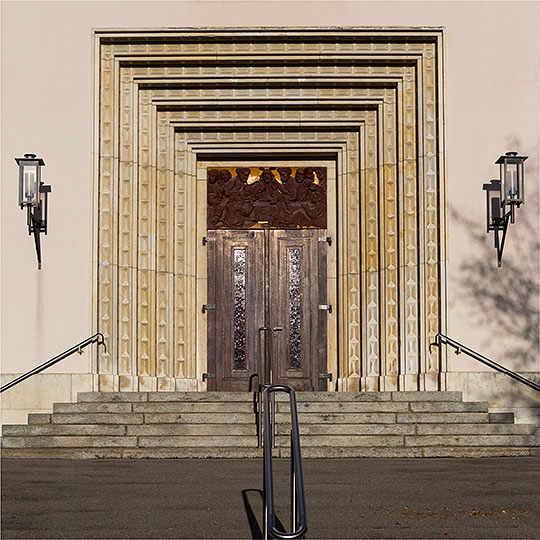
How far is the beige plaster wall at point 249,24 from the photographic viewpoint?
13.5 metres

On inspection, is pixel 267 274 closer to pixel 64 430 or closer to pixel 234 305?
pixel 234 305

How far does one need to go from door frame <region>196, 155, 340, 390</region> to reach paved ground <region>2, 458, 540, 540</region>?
465 centimetres

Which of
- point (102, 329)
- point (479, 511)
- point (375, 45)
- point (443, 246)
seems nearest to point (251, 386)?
point (102, 329)

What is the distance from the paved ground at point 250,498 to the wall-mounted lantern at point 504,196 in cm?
391

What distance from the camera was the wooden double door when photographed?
48.6 ft

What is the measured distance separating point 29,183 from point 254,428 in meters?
4.38

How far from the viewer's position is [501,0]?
1388cm

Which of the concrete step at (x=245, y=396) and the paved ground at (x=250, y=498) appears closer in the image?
the paved ground at (x=250, y=498)

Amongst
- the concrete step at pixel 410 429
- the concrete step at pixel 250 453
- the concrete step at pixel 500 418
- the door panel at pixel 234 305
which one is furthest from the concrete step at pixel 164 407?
the door panel at pixel 234 305

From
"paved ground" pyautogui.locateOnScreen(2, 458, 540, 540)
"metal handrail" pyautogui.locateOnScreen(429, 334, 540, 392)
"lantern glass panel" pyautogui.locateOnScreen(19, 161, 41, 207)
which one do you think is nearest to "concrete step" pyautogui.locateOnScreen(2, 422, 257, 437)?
"paved ground" pyautogui.locateOnScreen(2, 458, 540, 540)

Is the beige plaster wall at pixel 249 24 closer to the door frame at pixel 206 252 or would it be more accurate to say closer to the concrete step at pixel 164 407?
the concrete step at pixel 164 407

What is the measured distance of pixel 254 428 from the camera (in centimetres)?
1122

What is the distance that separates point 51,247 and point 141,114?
7.61 ft

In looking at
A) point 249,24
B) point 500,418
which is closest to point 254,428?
point 500,418
